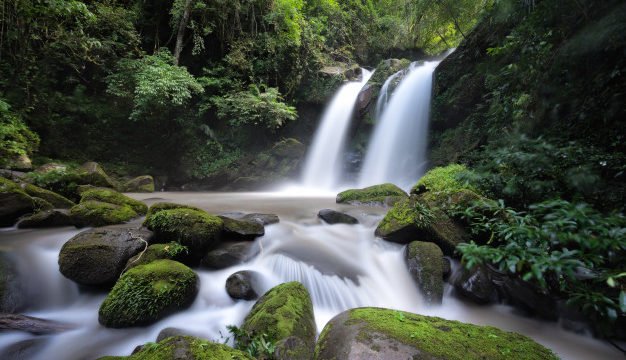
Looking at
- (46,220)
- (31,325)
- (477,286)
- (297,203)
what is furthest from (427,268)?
(46,220)

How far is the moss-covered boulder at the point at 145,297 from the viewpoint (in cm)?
310

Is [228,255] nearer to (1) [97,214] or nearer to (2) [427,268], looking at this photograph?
(1) [97,214]

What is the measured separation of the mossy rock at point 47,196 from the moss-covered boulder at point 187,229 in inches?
115

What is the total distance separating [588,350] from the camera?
310 centimetres

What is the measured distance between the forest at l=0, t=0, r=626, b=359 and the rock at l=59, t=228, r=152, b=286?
1.1 inches

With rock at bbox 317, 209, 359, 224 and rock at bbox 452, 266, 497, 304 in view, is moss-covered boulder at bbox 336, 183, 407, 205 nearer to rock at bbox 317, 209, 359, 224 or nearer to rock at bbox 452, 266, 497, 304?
rock at bbox 317, 209, 359, 224

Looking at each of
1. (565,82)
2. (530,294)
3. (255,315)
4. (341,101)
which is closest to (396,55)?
(341,101)

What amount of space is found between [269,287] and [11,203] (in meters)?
5.02

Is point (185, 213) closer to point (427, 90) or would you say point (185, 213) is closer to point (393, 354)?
point (393, 354)

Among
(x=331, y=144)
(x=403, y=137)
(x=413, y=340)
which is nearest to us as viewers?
(x=413, y=340)

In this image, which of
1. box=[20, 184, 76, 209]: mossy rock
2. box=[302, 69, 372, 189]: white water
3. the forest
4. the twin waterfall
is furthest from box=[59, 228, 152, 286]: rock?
box=[302, 69, 372, 189]: white water

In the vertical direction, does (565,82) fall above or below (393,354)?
above

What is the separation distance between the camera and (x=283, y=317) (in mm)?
2752

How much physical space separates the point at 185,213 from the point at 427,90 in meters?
10.5
